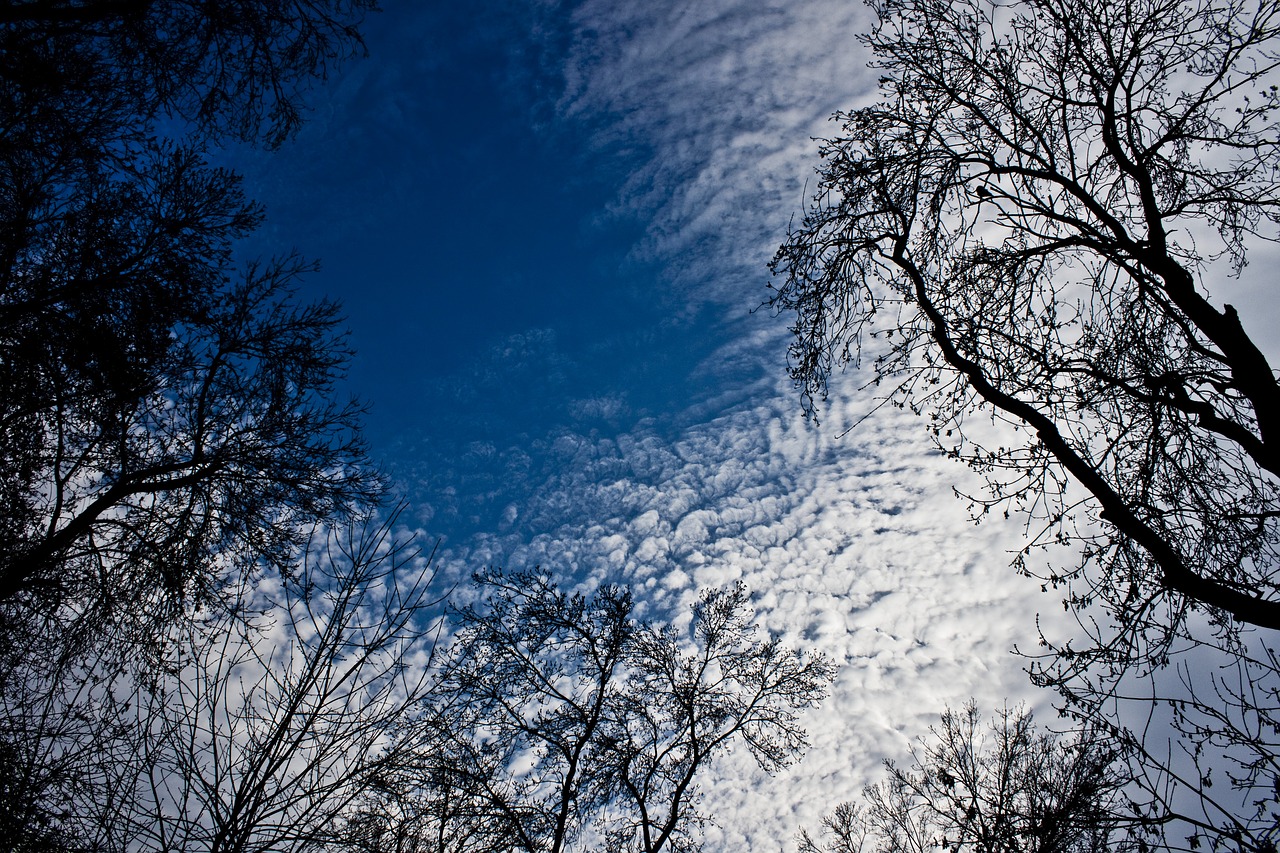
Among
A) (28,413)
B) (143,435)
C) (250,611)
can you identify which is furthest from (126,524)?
(250,611)

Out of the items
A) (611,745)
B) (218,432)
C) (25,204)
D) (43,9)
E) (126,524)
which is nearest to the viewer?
(43,9)

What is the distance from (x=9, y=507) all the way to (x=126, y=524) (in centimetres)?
99

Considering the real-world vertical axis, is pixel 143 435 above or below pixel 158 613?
above

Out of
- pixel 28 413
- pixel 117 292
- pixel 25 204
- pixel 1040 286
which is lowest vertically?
pixel 28 413

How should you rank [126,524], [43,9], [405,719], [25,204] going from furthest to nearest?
[126,524] → [25,204] → [405,719] → [43,9]

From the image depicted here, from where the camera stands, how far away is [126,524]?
5.52 m

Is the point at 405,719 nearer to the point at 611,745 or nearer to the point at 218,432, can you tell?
the point at 218,432

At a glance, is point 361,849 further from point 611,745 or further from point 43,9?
point 611,745

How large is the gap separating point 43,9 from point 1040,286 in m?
8.19

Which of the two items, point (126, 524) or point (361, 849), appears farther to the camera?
point (126, 524)

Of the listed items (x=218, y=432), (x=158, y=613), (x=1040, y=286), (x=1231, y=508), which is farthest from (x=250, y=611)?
(x=1231, y=508)

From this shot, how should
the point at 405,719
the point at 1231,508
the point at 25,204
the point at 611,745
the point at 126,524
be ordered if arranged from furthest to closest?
the point at 611,745 < the point at 126,524 < the point at 25,204 < the point at 1231,508 < the point at 405,719

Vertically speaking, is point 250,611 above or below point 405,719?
above

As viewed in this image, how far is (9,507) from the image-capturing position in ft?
17.5
